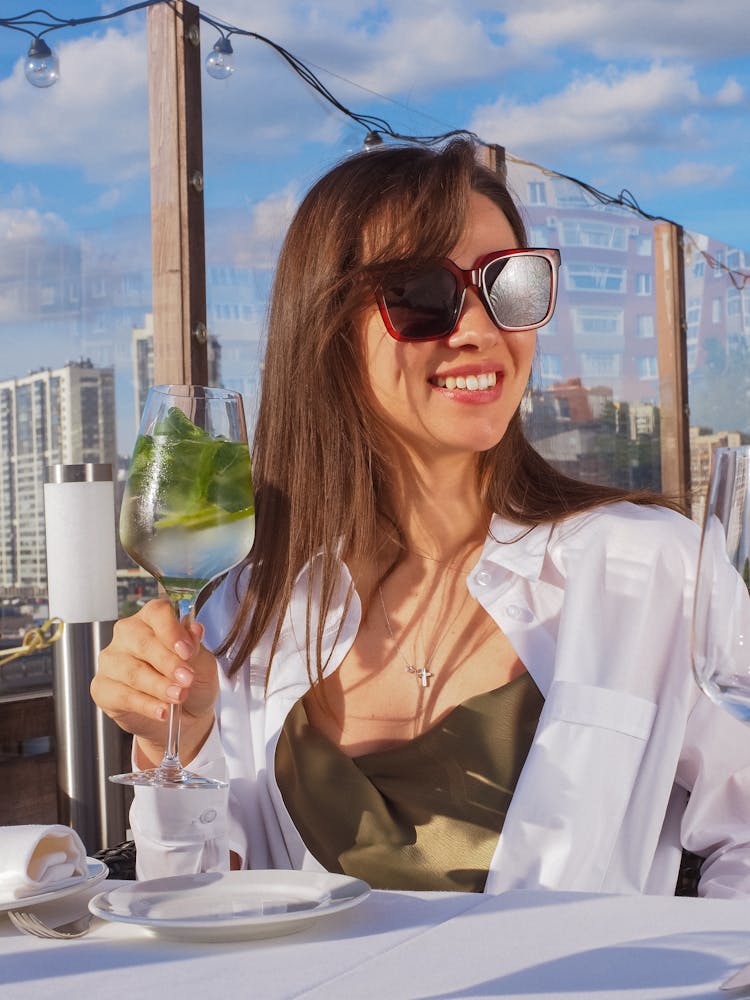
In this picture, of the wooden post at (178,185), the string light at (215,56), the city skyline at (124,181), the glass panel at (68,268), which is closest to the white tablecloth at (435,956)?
the city skyline at (124,181)

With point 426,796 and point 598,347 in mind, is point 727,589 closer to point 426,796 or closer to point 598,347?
point 426,796

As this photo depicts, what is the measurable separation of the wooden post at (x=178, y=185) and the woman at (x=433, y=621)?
A: 4.16ft

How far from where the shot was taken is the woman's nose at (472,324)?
5.49ft

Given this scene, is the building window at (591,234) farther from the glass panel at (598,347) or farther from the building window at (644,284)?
the building window at (644,284)

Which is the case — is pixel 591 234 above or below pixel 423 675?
above

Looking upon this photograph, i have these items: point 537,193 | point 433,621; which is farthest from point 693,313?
point 433,621

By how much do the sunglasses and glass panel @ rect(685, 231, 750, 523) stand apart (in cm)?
512

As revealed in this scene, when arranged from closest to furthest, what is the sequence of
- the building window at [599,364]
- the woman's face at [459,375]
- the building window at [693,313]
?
the woman's face at [459,375] < the building window at [599,364] < the building window at [693,313]

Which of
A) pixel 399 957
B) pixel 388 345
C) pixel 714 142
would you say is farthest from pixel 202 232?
pixel 714 142

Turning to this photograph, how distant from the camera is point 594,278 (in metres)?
6.34

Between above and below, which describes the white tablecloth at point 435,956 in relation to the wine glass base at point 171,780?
below

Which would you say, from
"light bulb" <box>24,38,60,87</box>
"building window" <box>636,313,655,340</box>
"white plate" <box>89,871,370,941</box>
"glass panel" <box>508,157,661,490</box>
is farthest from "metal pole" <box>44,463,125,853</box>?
"building window" <box>636,313,655,340</box>

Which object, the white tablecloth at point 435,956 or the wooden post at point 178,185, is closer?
the white tablecloth at point 435,956

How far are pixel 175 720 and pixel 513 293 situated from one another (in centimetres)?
82
